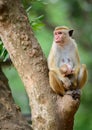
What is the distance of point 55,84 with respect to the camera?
391cm

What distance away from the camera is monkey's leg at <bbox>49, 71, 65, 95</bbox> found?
12.4ft

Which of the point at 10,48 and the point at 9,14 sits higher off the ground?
the point at 9,14

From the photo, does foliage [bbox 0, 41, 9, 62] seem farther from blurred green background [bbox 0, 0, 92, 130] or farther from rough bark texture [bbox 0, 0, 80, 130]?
blurred green background [bbox 0, 0, 92, 130]

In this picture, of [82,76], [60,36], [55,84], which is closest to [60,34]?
[60,36]

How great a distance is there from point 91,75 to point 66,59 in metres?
4.13

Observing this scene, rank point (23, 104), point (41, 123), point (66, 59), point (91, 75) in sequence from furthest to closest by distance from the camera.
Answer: point (91, 75), point (23, 104), point (66, 59), point (41, 123)

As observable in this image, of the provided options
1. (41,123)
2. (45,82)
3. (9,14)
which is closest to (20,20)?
(9,14)

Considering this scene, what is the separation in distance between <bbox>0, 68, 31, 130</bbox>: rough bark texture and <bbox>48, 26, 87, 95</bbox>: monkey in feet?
1.14

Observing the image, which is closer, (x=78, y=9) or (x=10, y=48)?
(x=10, y=48)

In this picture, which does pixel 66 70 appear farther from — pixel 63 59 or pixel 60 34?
pixel 60 34

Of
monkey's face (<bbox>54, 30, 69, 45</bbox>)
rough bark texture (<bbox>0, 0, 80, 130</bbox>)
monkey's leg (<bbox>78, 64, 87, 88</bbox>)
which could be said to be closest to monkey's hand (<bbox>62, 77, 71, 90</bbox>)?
monkey's leg (<bbox>78, 64, 87, 88</bbox>)

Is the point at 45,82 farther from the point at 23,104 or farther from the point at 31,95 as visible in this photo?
the point at 23,104

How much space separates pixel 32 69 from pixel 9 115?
1.32ft

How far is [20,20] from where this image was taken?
3.72m
